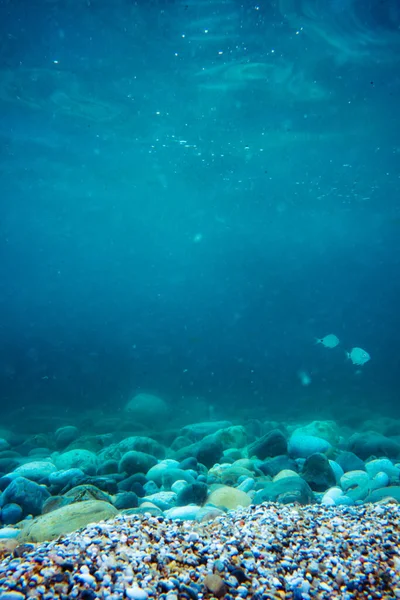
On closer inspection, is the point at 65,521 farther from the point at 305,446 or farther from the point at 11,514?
the point at 305,446

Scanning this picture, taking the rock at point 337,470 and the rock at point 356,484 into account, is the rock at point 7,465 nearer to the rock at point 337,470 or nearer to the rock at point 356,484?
the rock at point 337,470

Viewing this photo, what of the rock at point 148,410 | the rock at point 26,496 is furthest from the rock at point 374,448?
the rock at point 148,410

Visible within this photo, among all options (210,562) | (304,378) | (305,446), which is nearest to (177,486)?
(305,446)

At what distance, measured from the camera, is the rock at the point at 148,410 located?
1853 cm

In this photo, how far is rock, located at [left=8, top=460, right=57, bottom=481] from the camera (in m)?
7.39

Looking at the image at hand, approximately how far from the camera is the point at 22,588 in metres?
2.12

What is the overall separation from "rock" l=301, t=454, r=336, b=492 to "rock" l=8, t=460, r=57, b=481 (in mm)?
4586

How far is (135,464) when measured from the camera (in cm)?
792

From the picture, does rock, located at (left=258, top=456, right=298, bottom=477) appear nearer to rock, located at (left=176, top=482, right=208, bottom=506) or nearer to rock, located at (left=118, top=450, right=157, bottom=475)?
rock, located at (left=176, top=482, right=208, bottom=506)

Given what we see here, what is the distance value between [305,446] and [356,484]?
229 cm

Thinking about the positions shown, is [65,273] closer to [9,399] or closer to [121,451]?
[9,399]

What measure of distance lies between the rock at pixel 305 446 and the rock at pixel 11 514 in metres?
5.53

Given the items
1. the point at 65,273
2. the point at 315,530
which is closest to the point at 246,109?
the point at 315,530

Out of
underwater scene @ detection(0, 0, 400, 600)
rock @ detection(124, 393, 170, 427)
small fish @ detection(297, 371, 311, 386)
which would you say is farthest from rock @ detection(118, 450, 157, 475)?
small fish @ detection(297, 371, 311, 386)
